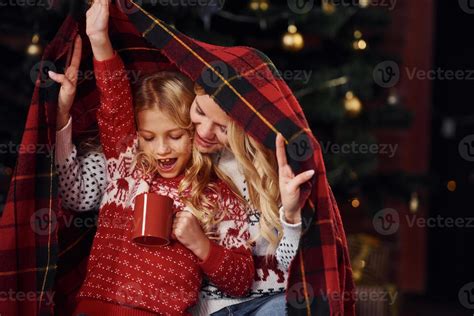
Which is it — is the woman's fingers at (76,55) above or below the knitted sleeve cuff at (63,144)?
above

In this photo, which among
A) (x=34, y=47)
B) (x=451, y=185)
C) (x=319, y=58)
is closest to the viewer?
(x=34, y=47)

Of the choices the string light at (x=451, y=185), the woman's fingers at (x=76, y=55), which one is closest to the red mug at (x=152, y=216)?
the woman's fingers at (x=76, y=55)

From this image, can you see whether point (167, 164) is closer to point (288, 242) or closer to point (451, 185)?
point (288, 242)

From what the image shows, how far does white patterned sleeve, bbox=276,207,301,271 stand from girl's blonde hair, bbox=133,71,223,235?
5.0 inches

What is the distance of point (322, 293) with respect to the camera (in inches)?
46.8

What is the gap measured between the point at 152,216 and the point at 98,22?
349mm

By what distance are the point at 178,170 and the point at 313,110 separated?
3.24 feet

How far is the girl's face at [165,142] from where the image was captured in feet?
4.35

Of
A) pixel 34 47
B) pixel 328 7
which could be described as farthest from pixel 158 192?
pixel 328 7

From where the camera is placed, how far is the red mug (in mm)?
1221

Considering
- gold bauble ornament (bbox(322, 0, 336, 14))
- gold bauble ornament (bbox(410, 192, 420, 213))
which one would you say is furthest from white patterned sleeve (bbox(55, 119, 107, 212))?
gold bauble ornament (bbox(410, 192, 420, 213))

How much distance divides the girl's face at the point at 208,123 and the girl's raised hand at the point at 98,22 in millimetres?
197

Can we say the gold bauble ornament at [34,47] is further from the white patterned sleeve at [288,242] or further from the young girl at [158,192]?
the white patterned sleeve at [288,242]

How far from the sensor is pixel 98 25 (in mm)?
1289
